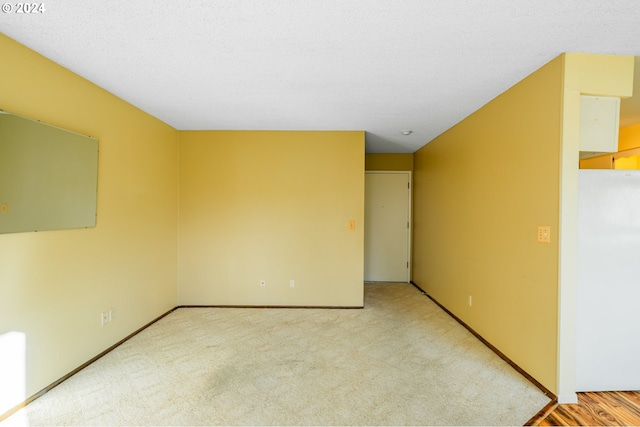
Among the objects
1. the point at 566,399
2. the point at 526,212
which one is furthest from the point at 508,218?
the point at 566,399

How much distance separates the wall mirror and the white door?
4113mm

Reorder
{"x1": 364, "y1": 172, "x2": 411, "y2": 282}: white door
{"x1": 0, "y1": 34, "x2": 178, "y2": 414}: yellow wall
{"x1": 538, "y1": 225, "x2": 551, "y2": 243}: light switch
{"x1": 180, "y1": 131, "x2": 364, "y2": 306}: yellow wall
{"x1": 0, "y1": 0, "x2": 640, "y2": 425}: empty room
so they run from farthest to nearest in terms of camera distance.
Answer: {"x1": 364, "y1": 172, "x2": 411, "y2": 282}: white door < {"x1": 180, "y1": 131, "x2": 364, "y2": 306}: yellow wall < {"x1": 538, "y1": 225, "x2": 551, "y2": 243}: light switch < {"x1": 0, "y1": 34, "x2": 178, "y2": 414}: yellow wall < {"x1": 0, "y1": 0, "x2": 640, "y2": 425}: empty room

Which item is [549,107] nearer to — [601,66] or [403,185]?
[601,66]

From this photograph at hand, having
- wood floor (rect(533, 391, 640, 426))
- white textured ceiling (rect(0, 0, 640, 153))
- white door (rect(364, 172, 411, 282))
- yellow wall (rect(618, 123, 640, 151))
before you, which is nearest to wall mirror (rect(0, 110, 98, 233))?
white textured ceiling (rect(0, 0, 640, 153))

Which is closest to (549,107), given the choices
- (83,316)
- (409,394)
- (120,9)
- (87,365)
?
(409,394)

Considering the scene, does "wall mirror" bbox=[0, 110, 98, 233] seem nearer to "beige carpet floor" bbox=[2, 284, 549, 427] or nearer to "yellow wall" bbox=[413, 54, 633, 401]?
"beige carpet floor" bbox=[2, 284, 549, 427]

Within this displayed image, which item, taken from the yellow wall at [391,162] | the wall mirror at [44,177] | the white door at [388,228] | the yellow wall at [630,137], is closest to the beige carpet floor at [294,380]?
the wall mirror at [44,177]

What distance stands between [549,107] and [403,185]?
3289mm

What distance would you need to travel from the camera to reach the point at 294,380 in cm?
220

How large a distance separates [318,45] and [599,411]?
3.06 meters

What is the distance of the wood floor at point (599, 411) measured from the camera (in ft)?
5.79

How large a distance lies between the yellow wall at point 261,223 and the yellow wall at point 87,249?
0.34 meters

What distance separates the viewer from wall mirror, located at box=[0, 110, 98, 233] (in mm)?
1789

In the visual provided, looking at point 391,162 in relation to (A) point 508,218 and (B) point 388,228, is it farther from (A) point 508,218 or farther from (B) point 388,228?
(A) point 508,218
